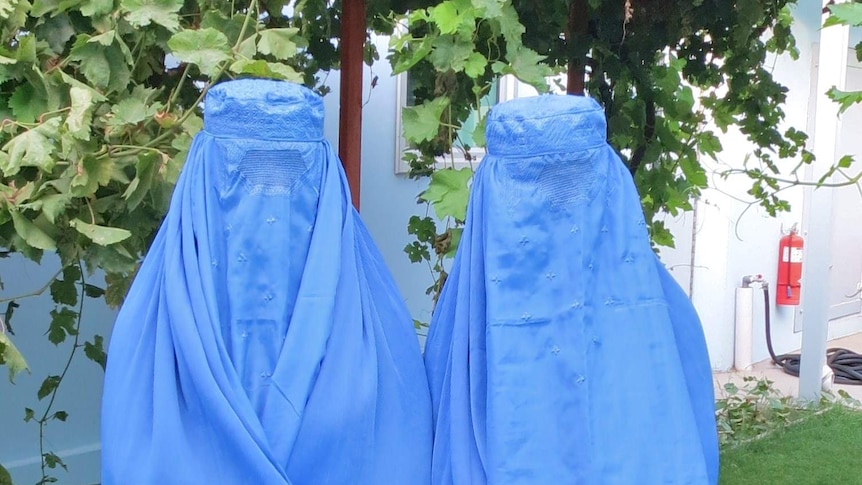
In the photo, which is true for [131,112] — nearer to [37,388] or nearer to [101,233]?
[101,233]

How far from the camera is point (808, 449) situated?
479 cm

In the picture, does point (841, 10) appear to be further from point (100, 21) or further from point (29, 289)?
point (29, 289)

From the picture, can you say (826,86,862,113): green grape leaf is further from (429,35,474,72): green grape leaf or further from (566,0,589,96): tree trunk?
(566,0,589,96): tree trunk

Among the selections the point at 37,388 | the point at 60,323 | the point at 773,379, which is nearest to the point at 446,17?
the point at 60,323

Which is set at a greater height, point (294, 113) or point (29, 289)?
point (294, 113)

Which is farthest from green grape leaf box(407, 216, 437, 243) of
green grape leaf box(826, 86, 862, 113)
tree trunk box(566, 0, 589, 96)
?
green grape leaf box(826, 86, 862, 113)

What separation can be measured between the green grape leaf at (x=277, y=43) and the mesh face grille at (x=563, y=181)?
71cm

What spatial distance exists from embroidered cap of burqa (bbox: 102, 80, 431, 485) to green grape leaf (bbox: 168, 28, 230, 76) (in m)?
0.24

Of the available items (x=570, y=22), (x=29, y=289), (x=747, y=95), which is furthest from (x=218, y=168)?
(x=747, y=95)

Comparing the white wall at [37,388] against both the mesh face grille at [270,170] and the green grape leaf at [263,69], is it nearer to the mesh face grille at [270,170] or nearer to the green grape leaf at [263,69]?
the green grape leaf at [263,69]

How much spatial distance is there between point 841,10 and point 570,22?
51.0 inches

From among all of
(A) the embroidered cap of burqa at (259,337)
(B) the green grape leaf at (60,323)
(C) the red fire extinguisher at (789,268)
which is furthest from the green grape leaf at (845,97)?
(C) the red fire extinguisher at (789,268)

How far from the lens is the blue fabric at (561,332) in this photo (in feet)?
5.58

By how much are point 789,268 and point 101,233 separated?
238 inches
